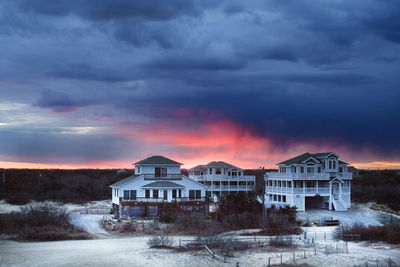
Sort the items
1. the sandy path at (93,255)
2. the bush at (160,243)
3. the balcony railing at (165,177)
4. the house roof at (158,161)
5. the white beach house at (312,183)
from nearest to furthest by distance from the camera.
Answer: the sandy path at (93,255) → the bush at (160,243) → the balcony railing at (165,177) → the house roof at (158,161) → the white beach house at (312,183)

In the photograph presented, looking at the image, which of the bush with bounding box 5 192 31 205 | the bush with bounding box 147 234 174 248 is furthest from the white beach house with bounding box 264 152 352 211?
the bush with bounding box 5 192 31 205

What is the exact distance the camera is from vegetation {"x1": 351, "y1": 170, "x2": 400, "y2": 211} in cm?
7750

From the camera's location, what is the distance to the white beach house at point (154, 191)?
2263 inches

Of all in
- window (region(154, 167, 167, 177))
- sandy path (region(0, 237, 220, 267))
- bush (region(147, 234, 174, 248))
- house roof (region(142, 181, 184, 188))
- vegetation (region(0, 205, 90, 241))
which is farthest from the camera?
window (region(154, 167, 167, 177))

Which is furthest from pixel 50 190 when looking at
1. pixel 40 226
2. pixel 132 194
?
pixel 40 226

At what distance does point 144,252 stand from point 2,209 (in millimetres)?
36490

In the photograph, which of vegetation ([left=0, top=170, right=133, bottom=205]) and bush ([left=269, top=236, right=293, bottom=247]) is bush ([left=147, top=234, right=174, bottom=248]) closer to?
bush ([left=269, top=236, right=293, bottom=247])

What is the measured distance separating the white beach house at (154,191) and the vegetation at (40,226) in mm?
8179

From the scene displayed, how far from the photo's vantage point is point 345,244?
42688 millimetres

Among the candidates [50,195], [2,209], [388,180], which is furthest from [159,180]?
[388,180]

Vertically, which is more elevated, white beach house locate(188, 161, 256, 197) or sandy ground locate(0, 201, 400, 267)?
white beach house locate(188, 161, 256, 197)

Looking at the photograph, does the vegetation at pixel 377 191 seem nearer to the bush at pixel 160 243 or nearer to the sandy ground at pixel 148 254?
the sandy ground at pixel 148 254

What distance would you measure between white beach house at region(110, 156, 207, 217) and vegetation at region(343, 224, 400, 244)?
59.0ft

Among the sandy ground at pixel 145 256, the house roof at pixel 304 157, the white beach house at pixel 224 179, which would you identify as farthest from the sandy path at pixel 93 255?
the white beach house at pixel 224 179
